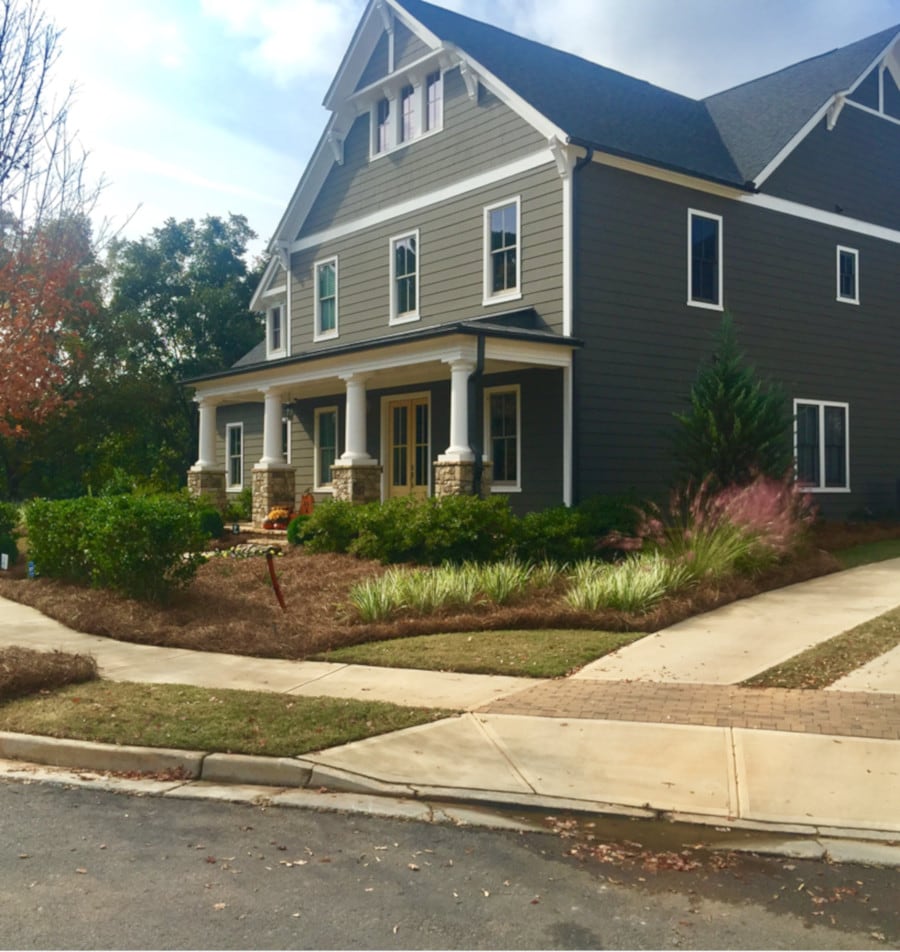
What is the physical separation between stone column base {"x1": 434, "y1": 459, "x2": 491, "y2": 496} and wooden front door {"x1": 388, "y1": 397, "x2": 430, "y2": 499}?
3854 millimetres

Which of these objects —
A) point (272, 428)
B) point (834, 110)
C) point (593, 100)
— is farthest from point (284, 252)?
point (834, 110)

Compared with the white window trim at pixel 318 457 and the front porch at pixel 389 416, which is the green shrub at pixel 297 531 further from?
the white window trim at pixel 318 457

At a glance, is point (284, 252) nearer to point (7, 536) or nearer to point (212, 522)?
point (212, 522)

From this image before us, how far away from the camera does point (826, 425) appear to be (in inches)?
773

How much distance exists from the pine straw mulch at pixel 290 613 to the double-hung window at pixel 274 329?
1318 cm

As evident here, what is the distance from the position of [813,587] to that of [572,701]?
19.9ft

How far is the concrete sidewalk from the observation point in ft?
18.4

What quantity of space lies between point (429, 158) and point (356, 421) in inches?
222

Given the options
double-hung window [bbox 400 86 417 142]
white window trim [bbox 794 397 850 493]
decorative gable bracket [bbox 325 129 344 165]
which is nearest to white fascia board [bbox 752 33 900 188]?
white window trim [bbox 794 397 850 493]

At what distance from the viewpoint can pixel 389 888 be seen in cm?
446

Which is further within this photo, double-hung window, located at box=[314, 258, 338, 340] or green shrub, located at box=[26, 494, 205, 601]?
double-hung window, located at box=[314, 258, 338, 340]

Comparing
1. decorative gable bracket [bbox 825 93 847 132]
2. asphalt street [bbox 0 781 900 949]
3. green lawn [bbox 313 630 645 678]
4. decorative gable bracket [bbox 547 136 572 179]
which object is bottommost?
asphalt street [bbox 0 781 900 949]

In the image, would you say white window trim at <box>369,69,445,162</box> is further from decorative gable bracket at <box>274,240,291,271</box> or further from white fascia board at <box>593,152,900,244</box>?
white fascia board at <box>593,152,900,244</box>

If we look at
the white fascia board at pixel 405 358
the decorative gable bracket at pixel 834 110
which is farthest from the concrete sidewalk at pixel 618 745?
the decorative gable bracket at pixel 834 110
